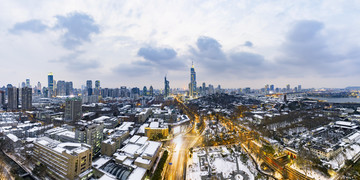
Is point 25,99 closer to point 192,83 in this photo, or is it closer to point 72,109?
point 72,109

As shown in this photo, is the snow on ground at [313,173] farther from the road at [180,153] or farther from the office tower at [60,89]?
the office tower at [60,89]

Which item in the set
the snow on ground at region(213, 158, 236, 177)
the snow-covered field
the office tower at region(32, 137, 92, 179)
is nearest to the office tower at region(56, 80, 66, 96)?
the office tower at region(32, 137, 92, 179)

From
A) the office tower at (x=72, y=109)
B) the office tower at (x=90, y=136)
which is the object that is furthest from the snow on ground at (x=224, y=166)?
the office tower at (x=72, y=109)

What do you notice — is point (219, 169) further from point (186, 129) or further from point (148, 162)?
point (186, 129)

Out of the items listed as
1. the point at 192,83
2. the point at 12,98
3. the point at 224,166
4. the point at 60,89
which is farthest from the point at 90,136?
the point at 60,89

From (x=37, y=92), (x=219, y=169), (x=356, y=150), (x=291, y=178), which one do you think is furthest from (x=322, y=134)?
(x=37, y=92)

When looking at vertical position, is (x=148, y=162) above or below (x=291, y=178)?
above

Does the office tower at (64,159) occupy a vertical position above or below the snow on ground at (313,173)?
above
